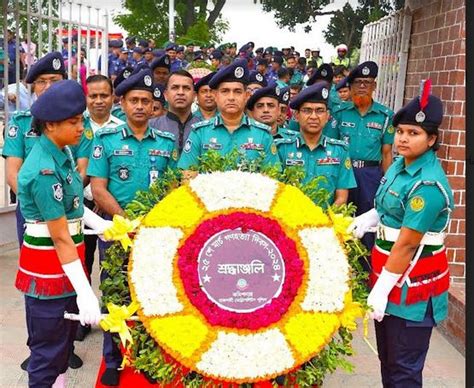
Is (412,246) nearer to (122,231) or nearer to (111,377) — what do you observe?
(122,231)

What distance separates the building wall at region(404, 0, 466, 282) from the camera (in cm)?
444

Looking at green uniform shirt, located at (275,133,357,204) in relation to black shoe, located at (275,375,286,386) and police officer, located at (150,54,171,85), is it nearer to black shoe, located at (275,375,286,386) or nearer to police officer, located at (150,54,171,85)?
black shoe, located at (275,375,286,386)

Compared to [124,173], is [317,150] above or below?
above

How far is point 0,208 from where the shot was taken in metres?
6.04

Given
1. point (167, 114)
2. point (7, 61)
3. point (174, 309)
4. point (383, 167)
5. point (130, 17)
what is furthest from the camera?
point (130, 17)

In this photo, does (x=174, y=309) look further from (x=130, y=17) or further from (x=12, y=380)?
(x=130, y=17)

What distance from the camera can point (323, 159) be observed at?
4.06 meters

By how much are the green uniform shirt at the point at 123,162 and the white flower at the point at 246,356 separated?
1.40 meters

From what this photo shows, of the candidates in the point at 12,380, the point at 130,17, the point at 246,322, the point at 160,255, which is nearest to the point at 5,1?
the point at 12,380

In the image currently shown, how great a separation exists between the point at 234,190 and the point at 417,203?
0.80m

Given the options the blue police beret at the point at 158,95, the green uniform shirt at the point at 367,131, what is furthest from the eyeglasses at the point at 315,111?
the green uniform shirt at the point at 367,131

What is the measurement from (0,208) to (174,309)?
13.2 ft

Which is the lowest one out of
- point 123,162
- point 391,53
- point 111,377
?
point 111,377

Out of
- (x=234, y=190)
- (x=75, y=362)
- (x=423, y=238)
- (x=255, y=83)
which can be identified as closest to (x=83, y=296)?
(x=234, y=190)
